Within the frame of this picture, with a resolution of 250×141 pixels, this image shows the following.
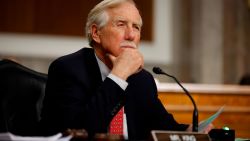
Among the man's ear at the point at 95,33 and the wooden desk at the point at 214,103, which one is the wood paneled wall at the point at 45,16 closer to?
the wooden desk at the point at 214,103

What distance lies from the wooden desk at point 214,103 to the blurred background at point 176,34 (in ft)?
4.56

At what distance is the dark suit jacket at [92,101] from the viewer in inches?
76.9

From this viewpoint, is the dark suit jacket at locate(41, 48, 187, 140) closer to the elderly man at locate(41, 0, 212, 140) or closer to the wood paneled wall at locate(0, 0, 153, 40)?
the elderly man at locate(41, 0, 212, 140)

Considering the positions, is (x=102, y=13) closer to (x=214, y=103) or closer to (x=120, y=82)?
(x=120, y=82)

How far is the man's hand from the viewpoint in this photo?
2051mm

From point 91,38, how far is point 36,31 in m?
2.63

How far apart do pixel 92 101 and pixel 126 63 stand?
248 mm

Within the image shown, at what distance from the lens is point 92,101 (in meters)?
1.97

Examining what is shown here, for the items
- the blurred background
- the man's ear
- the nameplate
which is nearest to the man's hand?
the man's ear

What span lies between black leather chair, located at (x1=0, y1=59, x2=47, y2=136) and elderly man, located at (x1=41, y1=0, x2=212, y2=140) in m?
0.06

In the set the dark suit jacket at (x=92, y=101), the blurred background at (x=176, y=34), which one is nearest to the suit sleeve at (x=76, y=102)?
the dark suit jacket at (x=92, y=101)

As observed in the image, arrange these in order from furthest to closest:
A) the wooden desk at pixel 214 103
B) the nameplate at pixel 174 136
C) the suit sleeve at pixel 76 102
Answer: the wooden desk at pixel 214 103 → the suit sleeve at pixel 76 102 → the nameplate at pixel 174 136

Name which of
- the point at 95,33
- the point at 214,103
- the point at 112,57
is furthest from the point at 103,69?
the point at 214,103

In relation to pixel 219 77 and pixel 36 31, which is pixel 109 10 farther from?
pixel 219 77
